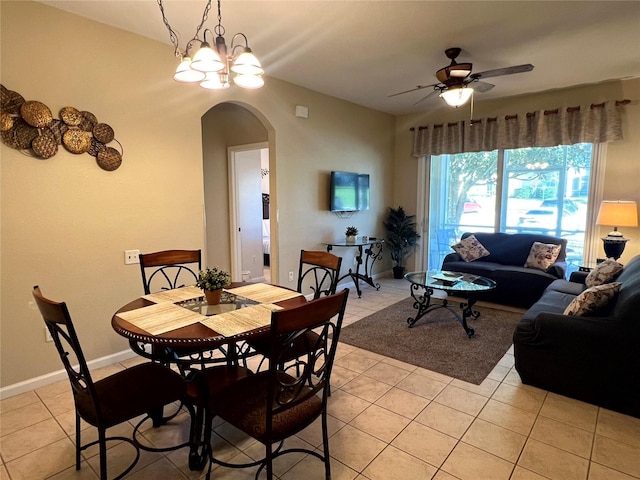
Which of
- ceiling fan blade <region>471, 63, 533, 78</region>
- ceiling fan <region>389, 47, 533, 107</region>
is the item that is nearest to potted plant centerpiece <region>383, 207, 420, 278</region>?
ceiling fan <region>389, 47, 533, 107</region>

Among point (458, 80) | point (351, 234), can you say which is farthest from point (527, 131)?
point (351, 234)

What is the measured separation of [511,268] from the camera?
474 centimetres

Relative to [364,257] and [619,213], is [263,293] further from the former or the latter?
[619,213]

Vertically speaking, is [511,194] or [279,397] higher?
[511,194]

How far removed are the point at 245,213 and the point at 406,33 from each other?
3.37 metres

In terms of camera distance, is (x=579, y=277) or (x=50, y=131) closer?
(x=50, y=131)

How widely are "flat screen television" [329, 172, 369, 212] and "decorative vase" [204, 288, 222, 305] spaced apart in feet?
10.3

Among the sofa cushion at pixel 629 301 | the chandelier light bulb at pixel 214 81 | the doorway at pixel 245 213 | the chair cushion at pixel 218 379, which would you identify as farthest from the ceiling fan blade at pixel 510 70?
the chair cushion at pixel 218 379

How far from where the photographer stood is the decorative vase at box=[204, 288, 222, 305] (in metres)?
2.12

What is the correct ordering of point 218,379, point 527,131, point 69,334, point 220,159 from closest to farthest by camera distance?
1. point 69,334
2. point 218,379
3. point 527,131
4. point 220,159

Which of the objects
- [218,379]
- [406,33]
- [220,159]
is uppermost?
[406,33]

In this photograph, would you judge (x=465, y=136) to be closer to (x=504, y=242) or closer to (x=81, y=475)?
(x=504, y=242)

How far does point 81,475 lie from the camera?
185 cm

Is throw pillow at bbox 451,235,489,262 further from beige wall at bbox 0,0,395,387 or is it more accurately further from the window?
beige wall at bbox 0,0,395,387
